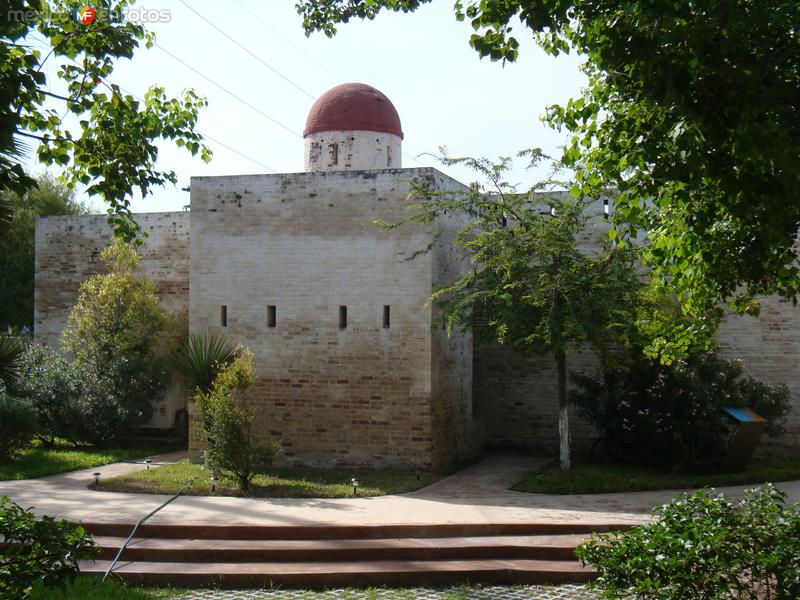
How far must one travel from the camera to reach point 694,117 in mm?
5234

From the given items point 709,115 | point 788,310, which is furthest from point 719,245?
point 788,310

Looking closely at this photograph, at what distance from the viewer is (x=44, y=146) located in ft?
23.4

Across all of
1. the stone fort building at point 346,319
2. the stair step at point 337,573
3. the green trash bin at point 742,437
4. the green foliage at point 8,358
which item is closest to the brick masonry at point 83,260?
the stone fort building at point 346,319

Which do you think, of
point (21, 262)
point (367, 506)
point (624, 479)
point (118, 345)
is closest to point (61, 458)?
Result: point (118, 345)

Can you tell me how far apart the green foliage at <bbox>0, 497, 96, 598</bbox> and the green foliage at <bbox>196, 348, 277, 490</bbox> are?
15.9 ft

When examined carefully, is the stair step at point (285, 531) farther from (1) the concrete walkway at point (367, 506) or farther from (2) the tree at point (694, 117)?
(2) the tree at point (694, 117)

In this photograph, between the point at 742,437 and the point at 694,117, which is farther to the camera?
the point at 742,437

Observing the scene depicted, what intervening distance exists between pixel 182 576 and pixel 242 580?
21.7 inches

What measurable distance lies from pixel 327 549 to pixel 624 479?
16.4 ft

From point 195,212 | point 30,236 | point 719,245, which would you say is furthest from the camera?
point 30,236

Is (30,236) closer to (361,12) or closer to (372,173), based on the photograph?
(372,173)

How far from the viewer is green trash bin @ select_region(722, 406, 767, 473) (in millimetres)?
10805

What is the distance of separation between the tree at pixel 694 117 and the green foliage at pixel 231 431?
222 inches

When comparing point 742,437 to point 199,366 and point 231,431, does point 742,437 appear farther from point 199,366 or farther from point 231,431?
point 199,366
